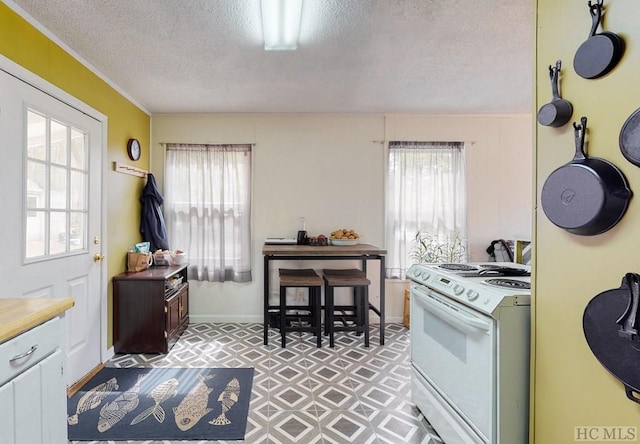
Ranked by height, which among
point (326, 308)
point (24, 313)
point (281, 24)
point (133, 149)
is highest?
point (281, 24)

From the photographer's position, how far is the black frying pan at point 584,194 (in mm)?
938

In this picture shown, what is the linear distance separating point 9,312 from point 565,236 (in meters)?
2.09

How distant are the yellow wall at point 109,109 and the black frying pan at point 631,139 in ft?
9.32

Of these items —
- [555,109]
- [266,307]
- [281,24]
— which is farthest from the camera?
[266,307]

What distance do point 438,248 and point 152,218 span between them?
10.7 ft

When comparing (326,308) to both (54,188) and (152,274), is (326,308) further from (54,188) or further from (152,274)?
(54,188)

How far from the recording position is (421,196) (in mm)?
3699

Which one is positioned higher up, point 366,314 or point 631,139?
point 631,139

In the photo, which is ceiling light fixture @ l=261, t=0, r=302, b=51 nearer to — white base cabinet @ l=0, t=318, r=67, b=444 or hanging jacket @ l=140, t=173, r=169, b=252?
white base cabinet @ l=0, t=318, r=67, b=444

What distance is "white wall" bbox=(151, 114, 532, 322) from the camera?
3652 millimetres

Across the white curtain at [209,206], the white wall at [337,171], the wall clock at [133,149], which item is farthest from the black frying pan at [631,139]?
the wall clock at [133,149]

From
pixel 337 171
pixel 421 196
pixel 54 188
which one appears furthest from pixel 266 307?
pixel 421 196

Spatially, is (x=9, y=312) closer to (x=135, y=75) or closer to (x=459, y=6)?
(x=135, y=75)

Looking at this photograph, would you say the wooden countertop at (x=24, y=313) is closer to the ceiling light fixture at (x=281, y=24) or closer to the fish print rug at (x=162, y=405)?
the fish print rug at (x=162, y=405)
